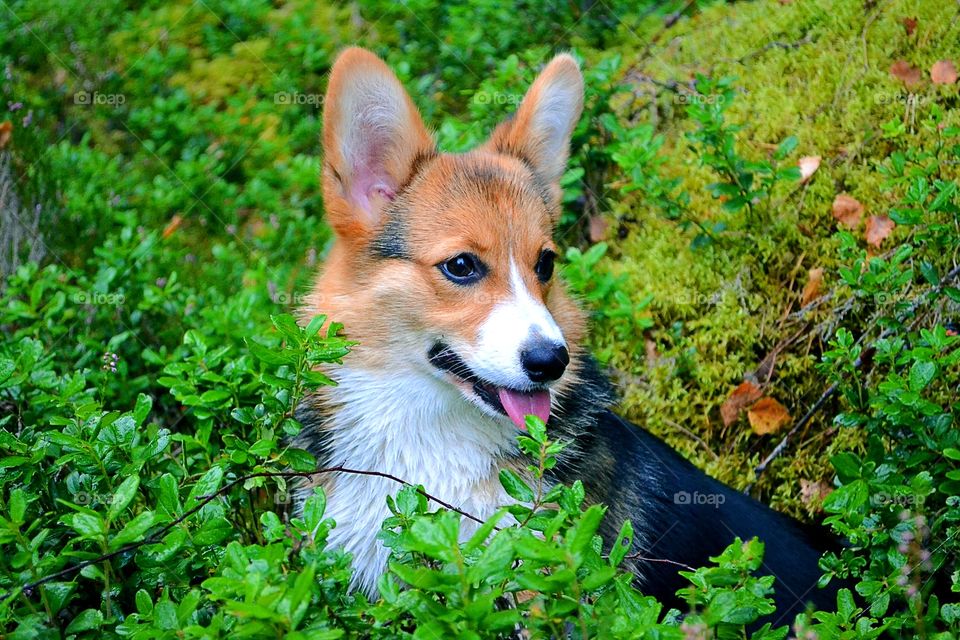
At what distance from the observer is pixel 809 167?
461 cm

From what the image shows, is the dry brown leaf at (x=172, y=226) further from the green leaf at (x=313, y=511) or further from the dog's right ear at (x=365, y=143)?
the green leaf at (x=313, y=511)

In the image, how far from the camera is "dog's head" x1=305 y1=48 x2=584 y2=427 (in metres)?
3.07

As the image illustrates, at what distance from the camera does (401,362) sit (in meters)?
3.26

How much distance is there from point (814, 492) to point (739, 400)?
53 cm

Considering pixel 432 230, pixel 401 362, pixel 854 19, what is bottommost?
pixel 401 362

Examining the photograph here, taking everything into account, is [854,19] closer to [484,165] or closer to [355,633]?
[484,165]

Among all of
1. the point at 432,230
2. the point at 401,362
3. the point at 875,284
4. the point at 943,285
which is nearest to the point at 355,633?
the point at 401,362

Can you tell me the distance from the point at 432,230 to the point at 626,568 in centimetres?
139

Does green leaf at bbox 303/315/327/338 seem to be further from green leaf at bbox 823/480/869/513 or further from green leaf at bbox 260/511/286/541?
green leaf at bbox 823/480/869/513

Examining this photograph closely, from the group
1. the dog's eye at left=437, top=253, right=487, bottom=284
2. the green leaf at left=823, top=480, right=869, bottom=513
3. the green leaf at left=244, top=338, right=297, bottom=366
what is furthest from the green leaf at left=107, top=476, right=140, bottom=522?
the green leaf at left=823, top=480, right=869, bottom=513

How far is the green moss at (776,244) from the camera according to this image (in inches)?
167

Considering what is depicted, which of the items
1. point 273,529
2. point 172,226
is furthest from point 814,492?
point 172,226

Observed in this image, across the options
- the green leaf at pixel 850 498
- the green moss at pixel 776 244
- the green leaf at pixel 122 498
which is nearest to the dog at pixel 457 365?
the green leaf at pixel 850 498

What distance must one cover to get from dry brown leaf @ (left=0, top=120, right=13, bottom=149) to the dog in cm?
313
